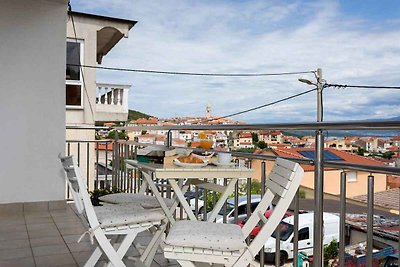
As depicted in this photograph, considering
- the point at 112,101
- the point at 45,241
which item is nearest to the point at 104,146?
the point at 45,241

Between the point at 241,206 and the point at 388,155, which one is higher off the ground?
the point at 388,155

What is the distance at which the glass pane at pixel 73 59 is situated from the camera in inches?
323

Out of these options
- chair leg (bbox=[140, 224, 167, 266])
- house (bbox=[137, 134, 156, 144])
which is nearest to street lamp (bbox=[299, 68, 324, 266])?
chair leg (bbox=[140, 224, 167, 266])

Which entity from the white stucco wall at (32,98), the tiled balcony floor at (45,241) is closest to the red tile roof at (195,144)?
the tiled balcony floor at (45,241)

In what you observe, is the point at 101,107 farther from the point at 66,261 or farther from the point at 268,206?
the point at 268,206

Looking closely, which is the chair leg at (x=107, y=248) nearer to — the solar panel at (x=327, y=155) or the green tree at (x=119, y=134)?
the solar panel at (x=327, y=155)

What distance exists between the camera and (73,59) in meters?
8.38

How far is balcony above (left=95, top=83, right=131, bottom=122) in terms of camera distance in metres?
9.85

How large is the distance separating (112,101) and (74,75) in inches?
70.7

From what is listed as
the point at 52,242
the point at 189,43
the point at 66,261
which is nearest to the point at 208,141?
the point at 66,261

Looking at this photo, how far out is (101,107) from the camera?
9.81 metres

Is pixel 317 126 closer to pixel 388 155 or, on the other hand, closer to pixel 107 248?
pixel 388 155

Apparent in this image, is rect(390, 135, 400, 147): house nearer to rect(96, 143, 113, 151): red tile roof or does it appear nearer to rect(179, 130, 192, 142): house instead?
rect(179, 130, 192, 142): house

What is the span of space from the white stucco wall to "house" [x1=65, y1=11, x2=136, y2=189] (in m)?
2.53
